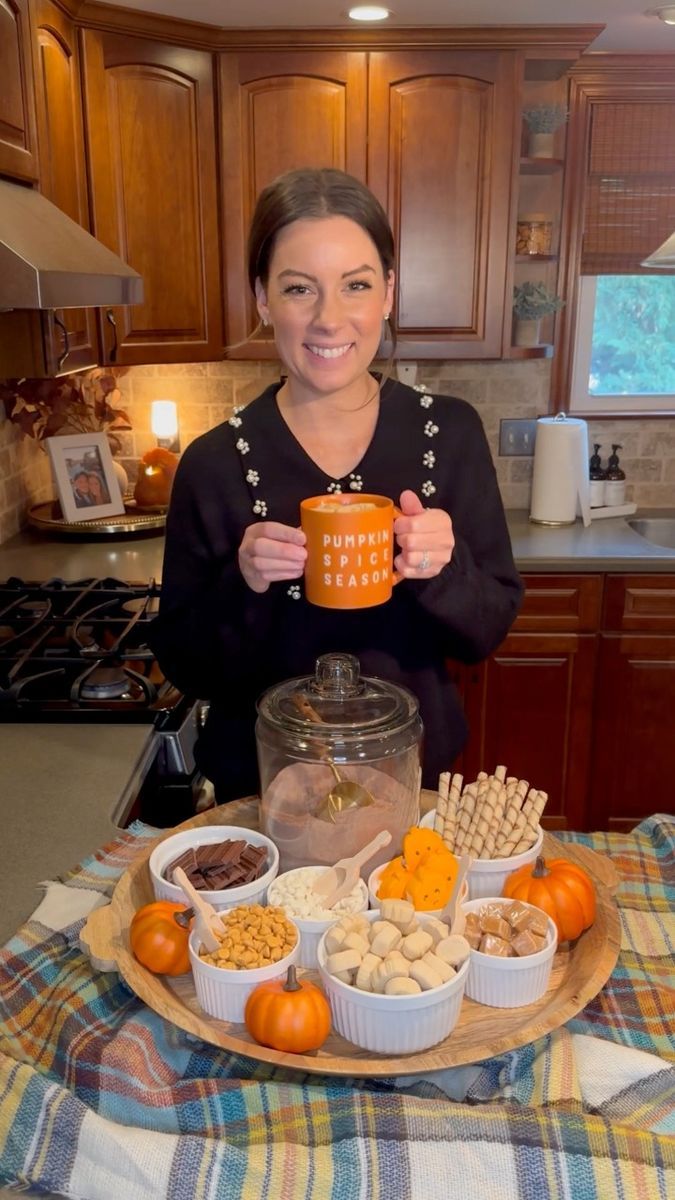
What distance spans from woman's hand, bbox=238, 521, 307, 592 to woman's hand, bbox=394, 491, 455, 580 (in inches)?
5.1

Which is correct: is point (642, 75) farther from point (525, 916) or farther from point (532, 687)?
point (525, 916)

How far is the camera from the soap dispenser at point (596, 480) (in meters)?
3.07

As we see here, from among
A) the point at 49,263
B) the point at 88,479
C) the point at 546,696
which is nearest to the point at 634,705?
the point at 546,696

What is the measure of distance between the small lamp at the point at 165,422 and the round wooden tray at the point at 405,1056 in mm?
2139

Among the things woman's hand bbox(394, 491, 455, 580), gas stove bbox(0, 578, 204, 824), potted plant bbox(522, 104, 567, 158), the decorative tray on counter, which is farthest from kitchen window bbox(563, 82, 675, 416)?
woman's hand bbox(394, 491, 455, 580)

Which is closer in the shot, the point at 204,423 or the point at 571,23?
the point at 571,23

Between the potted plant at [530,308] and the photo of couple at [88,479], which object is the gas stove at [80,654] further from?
the potted plant at [530,308]

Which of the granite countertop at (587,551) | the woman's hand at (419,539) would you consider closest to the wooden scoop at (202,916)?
the woman's hand at (419,539)

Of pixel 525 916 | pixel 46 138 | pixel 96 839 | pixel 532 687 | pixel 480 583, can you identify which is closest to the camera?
pixel 525 916

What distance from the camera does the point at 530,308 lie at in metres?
2.82

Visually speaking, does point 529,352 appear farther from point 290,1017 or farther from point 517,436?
point 290,1017

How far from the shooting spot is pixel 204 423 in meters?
3.10

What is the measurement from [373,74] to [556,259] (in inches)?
31.1

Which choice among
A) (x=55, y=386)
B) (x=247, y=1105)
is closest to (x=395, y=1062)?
(x=247, y=1105)
